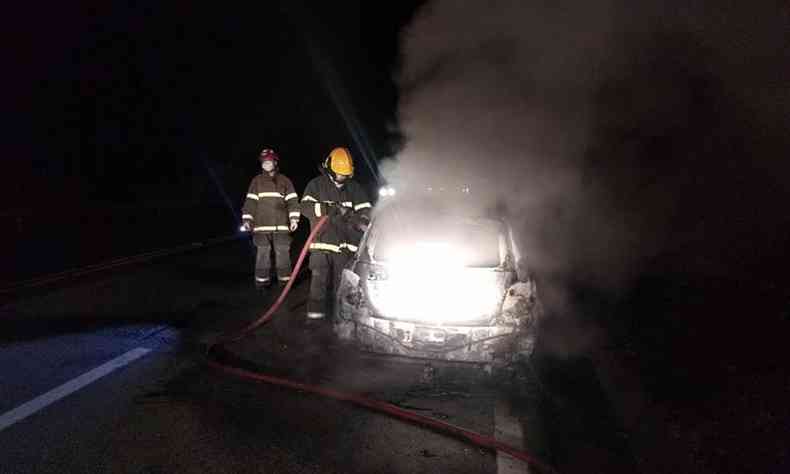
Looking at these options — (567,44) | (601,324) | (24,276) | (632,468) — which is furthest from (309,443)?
(567,44)

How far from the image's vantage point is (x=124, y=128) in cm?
2133

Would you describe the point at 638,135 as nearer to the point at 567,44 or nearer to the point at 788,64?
the point at 567,44

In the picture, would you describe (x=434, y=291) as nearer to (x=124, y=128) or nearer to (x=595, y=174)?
(x=595, y=174)

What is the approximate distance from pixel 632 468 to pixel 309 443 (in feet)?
6.19

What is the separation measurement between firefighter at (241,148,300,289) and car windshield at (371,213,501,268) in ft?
7.94

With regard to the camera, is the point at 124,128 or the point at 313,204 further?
the point at 124,128

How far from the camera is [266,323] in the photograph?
635 cm

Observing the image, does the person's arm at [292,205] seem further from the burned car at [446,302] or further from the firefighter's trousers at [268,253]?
the burned car at [446,302]

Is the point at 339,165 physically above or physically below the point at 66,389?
above

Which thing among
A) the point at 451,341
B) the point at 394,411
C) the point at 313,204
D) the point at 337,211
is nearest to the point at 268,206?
the point at 313,204

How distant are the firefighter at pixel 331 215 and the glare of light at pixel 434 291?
1484 millimetres

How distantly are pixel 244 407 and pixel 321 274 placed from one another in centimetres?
234

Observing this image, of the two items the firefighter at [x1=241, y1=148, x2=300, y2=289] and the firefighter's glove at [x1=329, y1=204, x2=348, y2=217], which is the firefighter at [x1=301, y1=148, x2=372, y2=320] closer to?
the firefighter's glove at [x1=329, y1=204, x2=348, y2=217]

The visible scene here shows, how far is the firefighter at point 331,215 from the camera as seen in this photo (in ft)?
20.4
